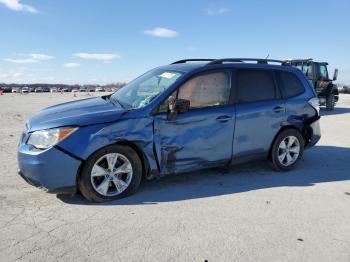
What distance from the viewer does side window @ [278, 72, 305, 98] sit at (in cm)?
618

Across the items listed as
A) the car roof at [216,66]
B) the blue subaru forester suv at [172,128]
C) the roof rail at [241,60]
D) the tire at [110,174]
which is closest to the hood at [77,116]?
the blue subaru forester suv at [172,128]

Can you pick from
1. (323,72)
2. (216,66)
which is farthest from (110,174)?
(323,72)

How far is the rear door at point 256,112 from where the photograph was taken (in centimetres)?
557

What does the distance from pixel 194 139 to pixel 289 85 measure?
2248 mm

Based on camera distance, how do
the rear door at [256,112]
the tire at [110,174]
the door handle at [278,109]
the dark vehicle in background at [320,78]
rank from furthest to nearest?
1. the dark vehicle in background at [320,78]
2. the door handle at [278,109]
3. the rear door at [256,112]
4. the tire at [110,174]

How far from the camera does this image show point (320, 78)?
18.6 m

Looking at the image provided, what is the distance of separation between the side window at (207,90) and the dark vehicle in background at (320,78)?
1400cm

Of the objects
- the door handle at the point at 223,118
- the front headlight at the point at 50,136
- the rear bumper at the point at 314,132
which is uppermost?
the door handle at the point at 223,118

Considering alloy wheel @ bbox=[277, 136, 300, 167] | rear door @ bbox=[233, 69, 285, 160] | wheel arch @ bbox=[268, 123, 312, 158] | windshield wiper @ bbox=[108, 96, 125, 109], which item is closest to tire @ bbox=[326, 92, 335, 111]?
wheel arch @ bbox=[268, 123, 312, 158]

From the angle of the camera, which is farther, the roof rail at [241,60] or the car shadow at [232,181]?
the roof rail at [241,60]

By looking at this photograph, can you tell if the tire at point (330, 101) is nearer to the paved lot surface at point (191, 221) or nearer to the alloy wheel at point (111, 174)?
the paved lot surface at point (191, 221)

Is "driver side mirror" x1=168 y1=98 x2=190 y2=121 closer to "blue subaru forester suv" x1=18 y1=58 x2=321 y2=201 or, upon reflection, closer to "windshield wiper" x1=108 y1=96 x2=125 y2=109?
"blue subaru forester suv" x1=18 y1=58 x2=321 y2=201

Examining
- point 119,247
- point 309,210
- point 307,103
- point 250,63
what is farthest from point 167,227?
point 307,103

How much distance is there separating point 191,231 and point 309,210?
5.29 feet
